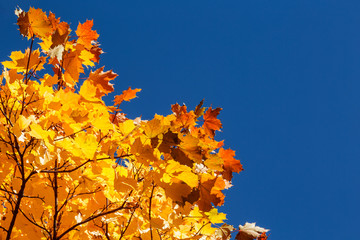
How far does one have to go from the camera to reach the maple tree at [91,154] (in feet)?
5.38

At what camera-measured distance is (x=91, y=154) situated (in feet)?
5.32

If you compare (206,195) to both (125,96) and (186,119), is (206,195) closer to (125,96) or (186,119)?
(186,119)

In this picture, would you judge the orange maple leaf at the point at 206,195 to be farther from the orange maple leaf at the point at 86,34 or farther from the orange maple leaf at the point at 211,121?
the orange maple leaf at the point at 86,34

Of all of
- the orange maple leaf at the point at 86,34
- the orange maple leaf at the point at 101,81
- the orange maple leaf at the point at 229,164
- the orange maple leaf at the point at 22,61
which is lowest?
the orange maple leaf at the point at 229,164

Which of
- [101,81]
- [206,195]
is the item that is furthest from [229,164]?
[101,81]

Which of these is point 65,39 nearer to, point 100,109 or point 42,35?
point 42,35

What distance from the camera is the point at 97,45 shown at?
8.68 feet

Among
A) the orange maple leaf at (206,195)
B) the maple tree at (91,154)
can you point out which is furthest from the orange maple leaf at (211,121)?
the orange maple leaf at (206,195)

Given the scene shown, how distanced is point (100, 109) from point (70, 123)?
319 millimetres

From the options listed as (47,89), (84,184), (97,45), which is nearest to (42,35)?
(47,89)

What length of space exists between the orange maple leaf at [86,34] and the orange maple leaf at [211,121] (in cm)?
115

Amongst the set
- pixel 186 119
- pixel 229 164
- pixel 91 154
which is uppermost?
pixel 186 119

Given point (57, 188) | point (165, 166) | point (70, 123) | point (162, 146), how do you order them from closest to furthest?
point (162, 146)
point (165, 166)
point (70, 123)
point (57, 188)

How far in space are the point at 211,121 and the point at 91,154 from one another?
1.23 m
